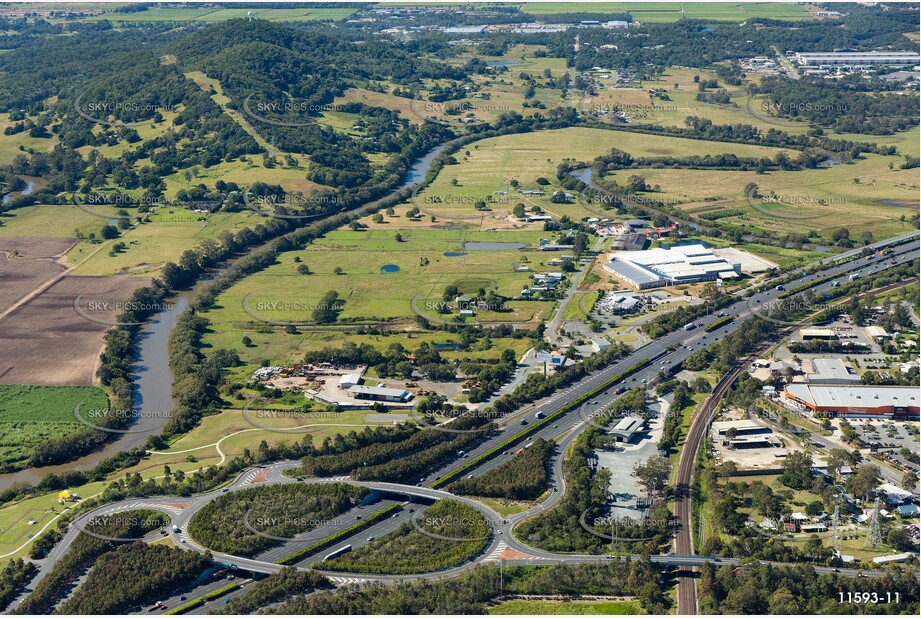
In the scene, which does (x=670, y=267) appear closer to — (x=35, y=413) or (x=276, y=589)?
(x=35, y=413)

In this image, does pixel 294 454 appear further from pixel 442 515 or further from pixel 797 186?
pixel 797 186

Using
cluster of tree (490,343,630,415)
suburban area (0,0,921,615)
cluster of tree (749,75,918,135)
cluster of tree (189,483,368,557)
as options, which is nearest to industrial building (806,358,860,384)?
suburban area (0,0,921,615)

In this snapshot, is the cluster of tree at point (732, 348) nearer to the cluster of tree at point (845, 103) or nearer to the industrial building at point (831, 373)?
the industrial building at point (831, 373)

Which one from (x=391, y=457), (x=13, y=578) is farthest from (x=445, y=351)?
(x=13, y=578)

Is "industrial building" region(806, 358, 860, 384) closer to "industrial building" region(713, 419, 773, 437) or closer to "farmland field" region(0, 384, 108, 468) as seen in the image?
"industrial building" region(713, 419, 773, 437)

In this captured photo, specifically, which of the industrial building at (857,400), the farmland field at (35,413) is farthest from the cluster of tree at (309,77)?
the industrial building at (857,400)
